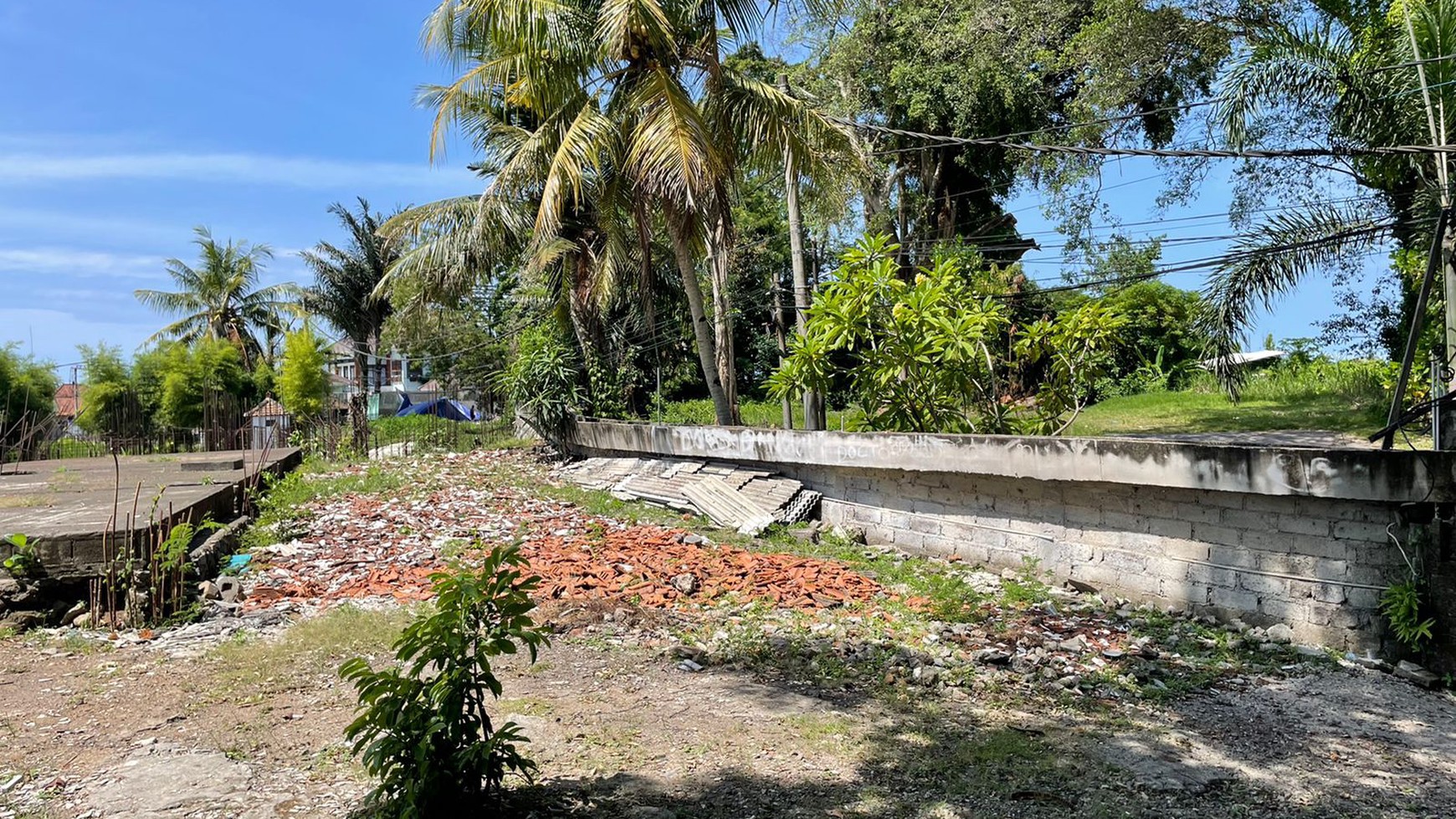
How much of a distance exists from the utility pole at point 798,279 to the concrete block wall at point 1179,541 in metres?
1.75

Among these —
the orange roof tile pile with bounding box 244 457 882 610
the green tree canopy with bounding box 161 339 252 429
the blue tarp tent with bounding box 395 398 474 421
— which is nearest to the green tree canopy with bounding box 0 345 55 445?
the green tree canopy with bounding box 161 339 252 429

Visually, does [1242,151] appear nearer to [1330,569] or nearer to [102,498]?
[1330,569]

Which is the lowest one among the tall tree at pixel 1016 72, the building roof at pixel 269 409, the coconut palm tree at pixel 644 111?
the building roof at pixel 269 409

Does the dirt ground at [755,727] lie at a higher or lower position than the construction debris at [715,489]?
lower

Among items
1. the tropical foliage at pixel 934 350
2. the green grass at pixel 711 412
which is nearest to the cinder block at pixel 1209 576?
the tropical foliage at pixel 934 350

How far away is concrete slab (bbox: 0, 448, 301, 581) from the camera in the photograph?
6.76 meters

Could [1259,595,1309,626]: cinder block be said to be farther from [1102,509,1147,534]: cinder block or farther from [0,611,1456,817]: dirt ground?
[1102,509,1147,534]: cinder block

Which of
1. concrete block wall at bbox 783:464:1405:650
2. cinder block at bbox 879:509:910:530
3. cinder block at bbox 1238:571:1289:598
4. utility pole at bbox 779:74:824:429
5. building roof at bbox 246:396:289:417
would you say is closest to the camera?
concrete block wall at bbox 783:464:1405:650

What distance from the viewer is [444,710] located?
3307mm

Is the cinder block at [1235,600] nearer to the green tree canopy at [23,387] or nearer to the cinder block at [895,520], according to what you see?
the cinder block at [895,520]

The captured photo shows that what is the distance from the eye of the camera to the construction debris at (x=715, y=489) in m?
10.5

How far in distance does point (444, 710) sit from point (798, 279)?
9870mm

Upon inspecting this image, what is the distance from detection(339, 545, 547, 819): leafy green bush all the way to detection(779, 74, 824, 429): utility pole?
7389 mm

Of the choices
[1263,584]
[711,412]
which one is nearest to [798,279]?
[1263,584]
